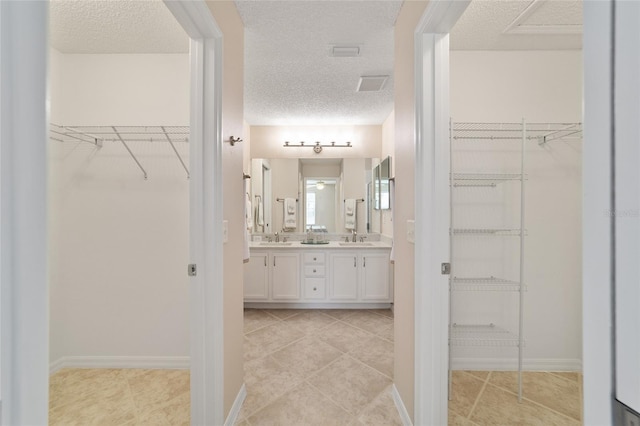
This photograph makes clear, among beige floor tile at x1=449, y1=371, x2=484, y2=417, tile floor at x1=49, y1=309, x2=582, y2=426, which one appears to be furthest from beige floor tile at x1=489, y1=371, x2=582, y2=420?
beige floor tile at x1=449, y1=371, x2=484, y2=417

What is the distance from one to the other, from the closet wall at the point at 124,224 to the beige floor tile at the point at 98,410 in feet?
1.06

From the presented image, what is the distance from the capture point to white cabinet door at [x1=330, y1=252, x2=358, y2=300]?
11.4 feet

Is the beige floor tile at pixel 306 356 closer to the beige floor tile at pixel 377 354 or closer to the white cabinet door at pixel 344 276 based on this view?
the beige floor tile at pixel 377 354

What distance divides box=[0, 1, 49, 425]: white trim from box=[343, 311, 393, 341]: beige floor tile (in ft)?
8.90

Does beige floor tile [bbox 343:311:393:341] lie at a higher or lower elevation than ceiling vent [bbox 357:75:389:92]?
lower

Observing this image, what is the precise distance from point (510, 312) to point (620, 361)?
2.18m

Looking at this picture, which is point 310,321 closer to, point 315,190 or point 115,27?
point 315,190

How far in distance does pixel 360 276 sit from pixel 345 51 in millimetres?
2427

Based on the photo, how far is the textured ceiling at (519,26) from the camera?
1718 mm

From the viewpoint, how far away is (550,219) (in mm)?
2170

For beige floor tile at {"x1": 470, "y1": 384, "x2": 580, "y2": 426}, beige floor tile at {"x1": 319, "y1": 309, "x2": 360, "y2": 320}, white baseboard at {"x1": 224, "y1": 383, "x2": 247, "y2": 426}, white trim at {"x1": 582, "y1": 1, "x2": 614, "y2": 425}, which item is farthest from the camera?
beige floor tile at {"x1": 319, "y1": 309, "x2": 360, "y2": 320}

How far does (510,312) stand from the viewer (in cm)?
217

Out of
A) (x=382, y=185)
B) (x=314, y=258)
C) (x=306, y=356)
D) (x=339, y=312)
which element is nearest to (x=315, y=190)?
(x=382, y=185)

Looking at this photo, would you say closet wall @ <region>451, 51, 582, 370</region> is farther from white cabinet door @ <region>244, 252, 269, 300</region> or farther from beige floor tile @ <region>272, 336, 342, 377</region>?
white cabinet door @ <region>244, 252, 269, 300</region>
